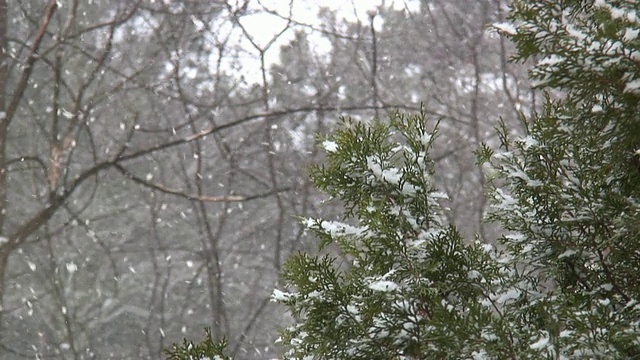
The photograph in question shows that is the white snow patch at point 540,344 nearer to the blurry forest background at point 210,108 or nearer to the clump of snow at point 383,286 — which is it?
the clump of snow at point 383,286

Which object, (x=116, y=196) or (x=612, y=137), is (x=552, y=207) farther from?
(x=116, y=196)

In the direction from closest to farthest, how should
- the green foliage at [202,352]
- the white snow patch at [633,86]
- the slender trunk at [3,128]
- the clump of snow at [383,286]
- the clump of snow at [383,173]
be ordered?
the white snow patch at [633,86] < the clump of snow at [383,286] < the green foliage at [202,352] < the clump of snow at [383,173] < the slender trunk at [3,128]

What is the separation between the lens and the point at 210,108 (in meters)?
7.71

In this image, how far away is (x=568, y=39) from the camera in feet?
5.84

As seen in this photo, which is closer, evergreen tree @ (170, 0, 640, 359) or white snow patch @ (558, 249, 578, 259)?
evergreen tree @ (170, 0, 640, 359)

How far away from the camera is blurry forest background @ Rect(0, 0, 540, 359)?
7.06 metres

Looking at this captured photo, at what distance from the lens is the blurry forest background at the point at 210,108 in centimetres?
706

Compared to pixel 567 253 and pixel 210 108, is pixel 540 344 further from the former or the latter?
pixel 210 108

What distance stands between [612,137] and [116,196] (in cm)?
1587

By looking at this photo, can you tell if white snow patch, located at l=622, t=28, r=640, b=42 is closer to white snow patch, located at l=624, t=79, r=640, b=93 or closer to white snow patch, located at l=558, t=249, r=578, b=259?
white snow patch, located at l=624, t=79, r=640, b=93

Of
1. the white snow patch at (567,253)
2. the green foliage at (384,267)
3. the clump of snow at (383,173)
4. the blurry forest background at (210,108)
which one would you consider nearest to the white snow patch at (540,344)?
the green foliage at (384,267)

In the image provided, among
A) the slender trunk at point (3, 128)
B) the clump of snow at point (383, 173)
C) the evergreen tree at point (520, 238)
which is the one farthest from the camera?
the slender trunk at point (3, 128)

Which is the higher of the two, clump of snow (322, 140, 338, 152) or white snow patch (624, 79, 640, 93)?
clump of snow (322, 140, 338, 152)

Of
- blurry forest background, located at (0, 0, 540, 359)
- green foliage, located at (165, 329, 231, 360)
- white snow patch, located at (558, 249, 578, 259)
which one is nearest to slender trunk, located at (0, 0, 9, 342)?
blurry forest background, located at (0, 0, 540, 359)
